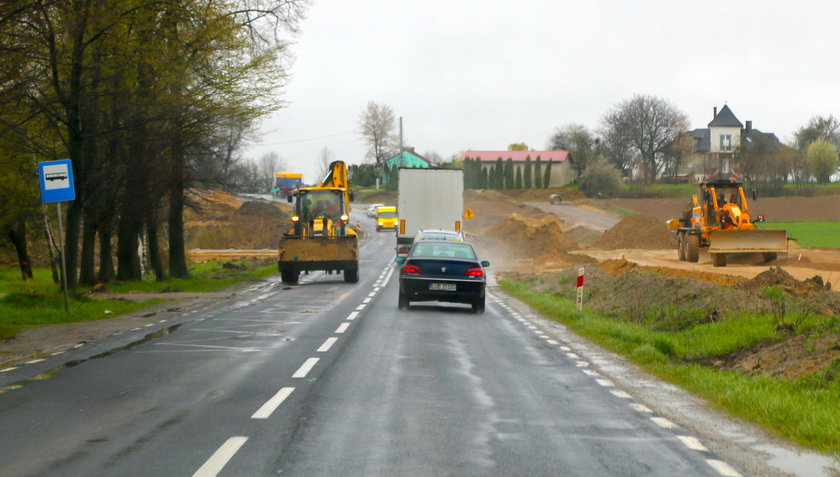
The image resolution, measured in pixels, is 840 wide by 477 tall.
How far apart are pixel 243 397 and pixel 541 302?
50.8 ft

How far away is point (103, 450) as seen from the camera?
6.96 m

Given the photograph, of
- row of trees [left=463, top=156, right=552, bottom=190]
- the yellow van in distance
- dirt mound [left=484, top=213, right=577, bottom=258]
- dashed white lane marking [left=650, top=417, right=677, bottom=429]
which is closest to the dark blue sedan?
dashed white lane marking [left=650, top=417, right=677, bottom=429]

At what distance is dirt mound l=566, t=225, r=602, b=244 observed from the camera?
6391cm

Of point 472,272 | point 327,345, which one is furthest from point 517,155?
point 327,345

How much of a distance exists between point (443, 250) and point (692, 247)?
59.9ft

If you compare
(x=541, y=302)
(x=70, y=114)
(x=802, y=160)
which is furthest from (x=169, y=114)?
(x=802, y=160)

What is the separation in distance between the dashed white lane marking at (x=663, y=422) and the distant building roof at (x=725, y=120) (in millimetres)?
152523

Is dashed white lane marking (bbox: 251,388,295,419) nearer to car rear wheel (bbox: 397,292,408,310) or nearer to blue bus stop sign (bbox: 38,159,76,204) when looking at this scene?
car rear wheel (bbox: 397,292,408,310)

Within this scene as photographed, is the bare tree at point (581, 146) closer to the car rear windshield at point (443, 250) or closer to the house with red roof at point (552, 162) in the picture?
the house with red roof at point (552, 162)

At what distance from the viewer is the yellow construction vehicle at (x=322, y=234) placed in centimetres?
3209

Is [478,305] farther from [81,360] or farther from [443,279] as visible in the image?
[81,360]

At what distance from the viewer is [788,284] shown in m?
20.4

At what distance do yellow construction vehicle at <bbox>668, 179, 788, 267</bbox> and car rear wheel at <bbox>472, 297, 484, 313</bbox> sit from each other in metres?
13.7

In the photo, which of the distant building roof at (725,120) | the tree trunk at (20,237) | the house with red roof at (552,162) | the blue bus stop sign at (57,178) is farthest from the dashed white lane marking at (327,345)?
the distant building roof at (725,120)
